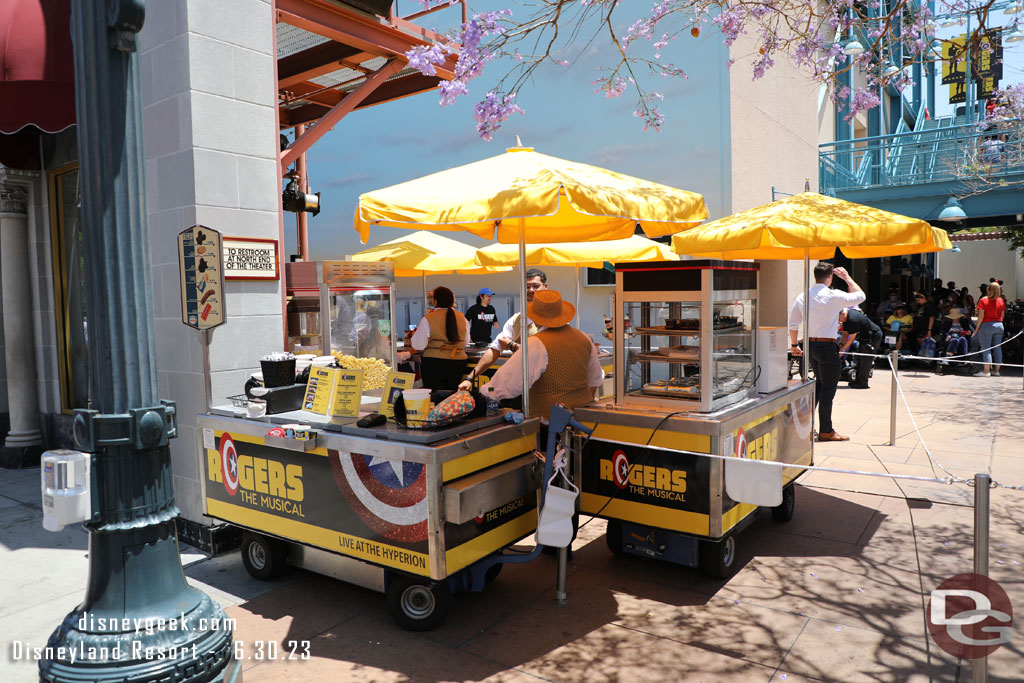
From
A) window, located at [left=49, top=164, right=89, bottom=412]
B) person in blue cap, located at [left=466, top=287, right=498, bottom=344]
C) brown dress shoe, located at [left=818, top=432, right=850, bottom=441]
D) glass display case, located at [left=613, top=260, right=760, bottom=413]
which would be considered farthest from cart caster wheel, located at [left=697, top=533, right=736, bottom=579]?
person in blue cap, located at [left=466, top=287, right=498, bottom=344]

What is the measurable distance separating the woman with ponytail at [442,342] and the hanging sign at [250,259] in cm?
258

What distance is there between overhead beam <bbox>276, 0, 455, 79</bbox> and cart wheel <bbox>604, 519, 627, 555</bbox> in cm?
564

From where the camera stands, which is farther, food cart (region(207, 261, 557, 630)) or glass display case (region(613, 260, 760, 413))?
glass display case (region(613, 260, 760, 413))

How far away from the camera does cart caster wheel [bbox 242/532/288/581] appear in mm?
4793

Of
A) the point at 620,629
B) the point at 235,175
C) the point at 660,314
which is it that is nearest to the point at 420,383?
the point at 235,175

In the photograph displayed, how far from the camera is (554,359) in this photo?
4.89 m

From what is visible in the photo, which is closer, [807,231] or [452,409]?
[452,409]

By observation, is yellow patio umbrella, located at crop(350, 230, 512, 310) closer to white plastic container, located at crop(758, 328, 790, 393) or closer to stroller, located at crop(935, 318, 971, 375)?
white plastic container, located at crop(758, 328, 790, 393)

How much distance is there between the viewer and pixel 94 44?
9.23 feet

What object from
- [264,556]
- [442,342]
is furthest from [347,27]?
[264,556]

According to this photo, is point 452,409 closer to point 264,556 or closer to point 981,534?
point 264,556

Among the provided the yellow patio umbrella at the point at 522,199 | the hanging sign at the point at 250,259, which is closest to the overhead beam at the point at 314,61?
the hanging sign at the point at 250,259
